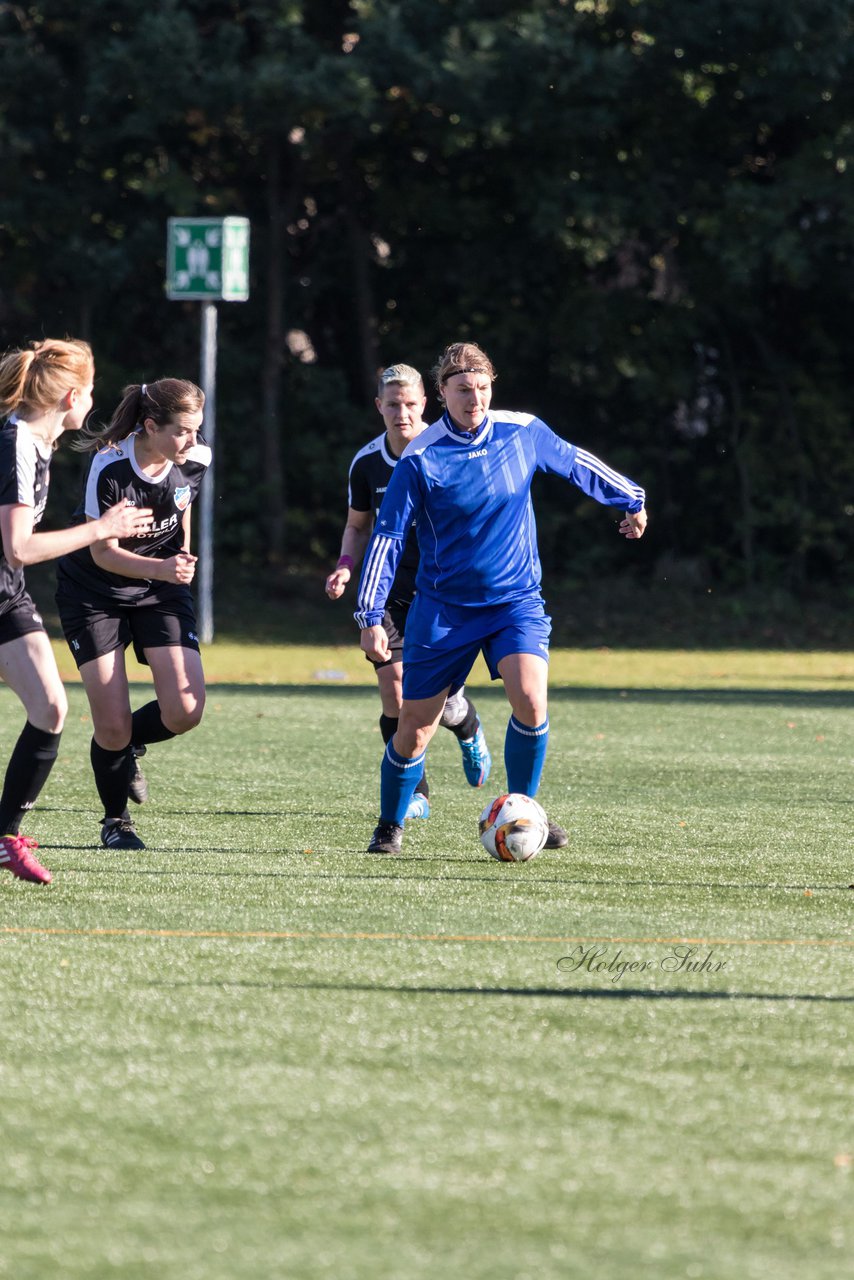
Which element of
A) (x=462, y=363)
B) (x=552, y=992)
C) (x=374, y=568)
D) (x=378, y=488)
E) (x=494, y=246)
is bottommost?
(x=552, y=992)

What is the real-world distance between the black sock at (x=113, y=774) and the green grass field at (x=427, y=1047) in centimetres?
20

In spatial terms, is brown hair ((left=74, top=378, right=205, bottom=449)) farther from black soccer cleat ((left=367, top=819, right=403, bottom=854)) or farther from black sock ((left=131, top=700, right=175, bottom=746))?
black soccer cleat ((left=367, top=819, right=403, bottom=854))

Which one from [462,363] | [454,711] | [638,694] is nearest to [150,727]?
[454,711]

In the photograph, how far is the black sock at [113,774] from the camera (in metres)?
7.32

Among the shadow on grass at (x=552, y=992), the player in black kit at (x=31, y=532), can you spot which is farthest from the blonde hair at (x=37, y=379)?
the shadow on grass at (x=552, y=992)

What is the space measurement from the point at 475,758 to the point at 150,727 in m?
1.85

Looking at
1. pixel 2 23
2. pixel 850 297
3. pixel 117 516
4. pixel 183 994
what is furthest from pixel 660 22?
pixel 183 994

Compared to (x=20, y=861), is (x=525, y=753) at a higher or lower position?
higher

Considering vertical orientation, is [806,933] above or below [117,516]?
below

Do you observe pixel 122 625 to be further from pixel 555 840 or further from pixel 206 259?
pixel 206 259

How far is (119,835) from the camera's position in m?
7.30

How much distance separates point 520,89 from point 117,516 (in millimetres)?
18146

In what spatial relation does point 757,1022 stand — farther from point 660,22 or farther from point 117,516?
point 660,22

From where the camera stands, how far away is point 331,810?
852 cm
